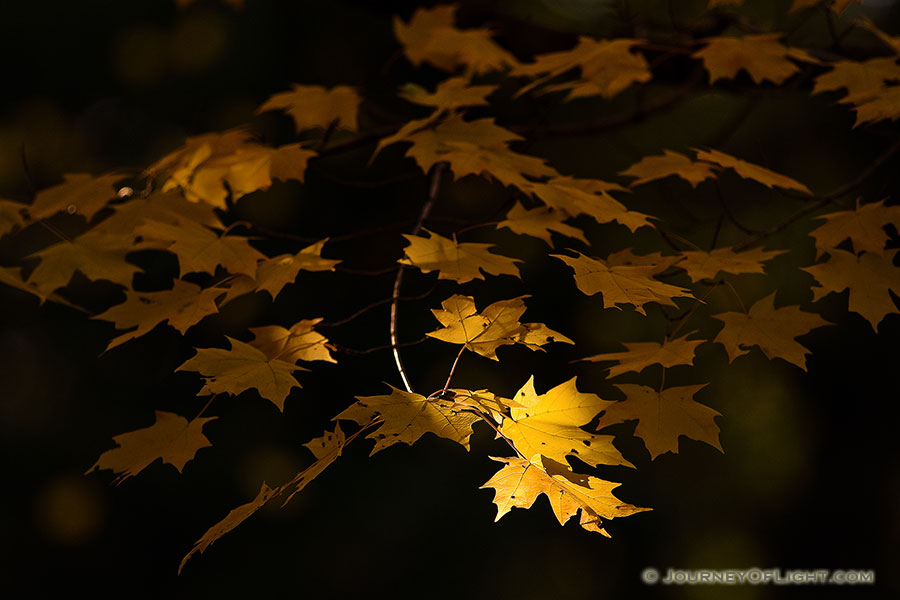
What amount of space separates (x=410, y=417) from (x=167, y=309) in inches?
22.9

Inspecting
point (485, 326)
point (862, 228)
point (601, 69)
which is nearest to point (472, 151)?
point (485, 326)

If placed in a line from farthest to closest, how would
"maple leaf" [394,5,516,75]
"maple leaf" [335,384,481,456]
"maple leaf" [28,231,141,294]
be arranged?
"maple leaf" [394,5,516,75] < "maple leaf" [28,231,141,294] < "maple leaf" [335,384,481,456]

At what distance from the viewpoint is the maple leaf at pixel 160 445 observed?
1.17m

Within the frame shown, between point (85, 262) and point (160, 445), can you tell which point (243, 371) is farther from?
point (85, 262)

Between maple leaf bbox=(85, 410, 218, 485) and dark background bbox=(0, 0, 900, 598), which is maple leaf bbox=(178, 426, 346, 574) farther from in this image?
dark background bbox=(0, 0, 900, 598)

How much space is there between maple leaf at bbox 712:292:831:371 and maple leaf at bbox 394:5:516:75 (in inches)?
40.9

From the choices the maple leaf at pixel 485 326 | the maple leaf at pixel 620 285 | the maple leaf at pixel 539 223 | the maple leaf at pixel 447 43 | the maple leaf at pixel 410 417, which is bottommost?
the maple leaf at pixel 410 417

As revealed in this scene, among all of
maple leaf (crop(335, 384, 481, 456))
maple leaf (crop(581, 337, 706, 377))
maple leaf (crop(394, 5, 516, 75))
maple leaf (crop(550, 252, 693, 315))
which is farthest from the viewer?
maple leaf (crop(394, 5, 516, 75))

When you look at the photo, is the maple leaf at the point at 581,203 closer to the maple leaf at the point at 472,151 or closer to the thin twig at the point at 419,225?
the maple leaf at the point at 472,151

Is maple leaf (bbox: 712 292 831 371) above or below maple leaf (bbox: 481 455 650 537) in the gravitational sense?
above

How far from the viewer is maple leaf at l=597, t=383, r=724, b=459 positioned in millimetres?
1128

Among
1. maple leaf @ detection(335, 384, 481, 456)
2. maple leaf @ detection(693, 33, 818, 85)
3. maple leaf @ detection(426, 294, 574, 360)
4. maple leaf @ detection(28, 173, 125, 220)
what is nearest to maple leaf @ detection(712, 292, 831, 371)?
maple leaf @ detection(426, 294, 574, 360)

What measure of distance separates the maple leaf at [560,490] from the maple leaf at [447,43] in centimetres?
128

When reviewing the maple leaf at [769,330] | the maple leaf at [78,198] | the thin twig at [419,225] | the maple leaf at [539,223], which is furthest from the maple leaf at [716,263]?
the maple leaf at [78,198]
